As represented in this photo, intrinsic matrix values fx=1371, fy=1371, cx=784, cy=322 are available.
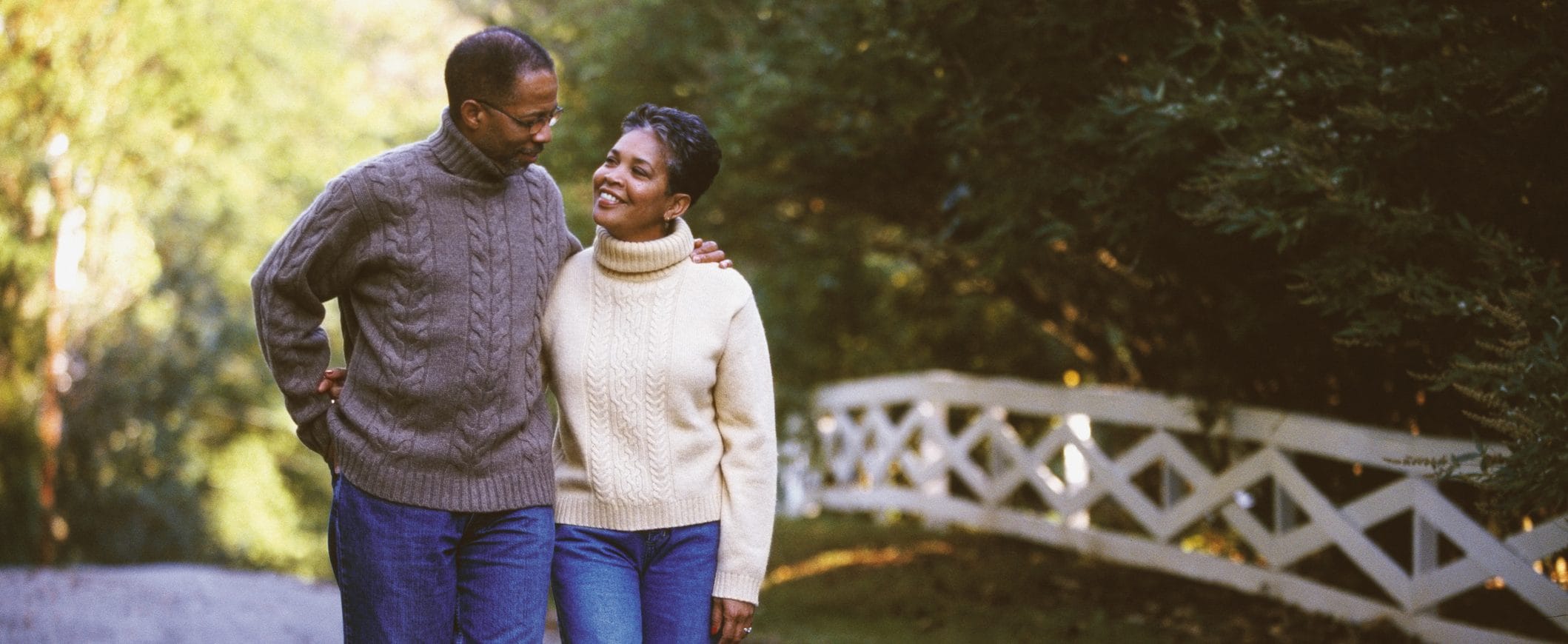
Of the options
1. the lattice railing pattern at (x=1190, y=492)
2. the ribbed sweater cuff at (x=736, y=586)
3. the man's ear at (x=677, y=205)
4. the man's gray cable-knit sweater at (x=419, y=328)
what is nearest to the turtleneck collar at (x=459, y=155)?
the man's gray cable-knit sweater at (x=419, y=328)

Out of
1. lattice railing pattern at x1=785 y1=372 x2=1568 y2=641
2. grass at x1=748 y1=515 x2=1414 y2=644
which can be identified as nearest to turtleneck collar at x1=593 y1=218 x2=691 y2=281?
lattice railing pattern at x1=785 y1=372 x2=1568 y2=641

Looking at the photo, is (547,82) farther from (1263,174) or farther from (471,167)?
(1263,174)

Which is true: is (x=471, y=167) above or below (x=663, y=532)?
above

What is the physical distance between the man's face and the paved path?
5048 millimetres

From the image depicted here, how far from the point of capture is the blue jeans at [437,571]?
9.76ft

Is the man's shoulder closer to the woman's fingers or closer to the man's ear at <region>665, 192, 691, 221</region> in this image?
the man's ear at <region>665, 192, 691, 221</region>

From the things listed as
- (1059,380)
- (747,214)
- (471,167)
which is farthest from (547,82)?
(1059,380)

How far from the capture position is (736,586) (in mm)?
3158

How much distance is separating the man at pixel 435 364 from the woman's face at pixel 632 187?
0.59ft

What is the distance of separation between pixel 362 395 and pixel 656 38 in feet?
19.1

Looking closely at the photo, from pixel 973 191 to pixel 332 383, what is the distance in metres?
4.10

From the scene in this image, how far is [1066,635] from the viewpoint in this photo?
6.83 meters

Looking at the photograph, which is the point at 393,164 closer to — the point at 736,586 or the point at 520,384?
the point at 520,384

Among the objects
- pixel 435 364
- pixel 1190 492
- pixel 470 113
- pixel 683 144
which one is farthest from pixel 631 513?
pixel 1190 492
